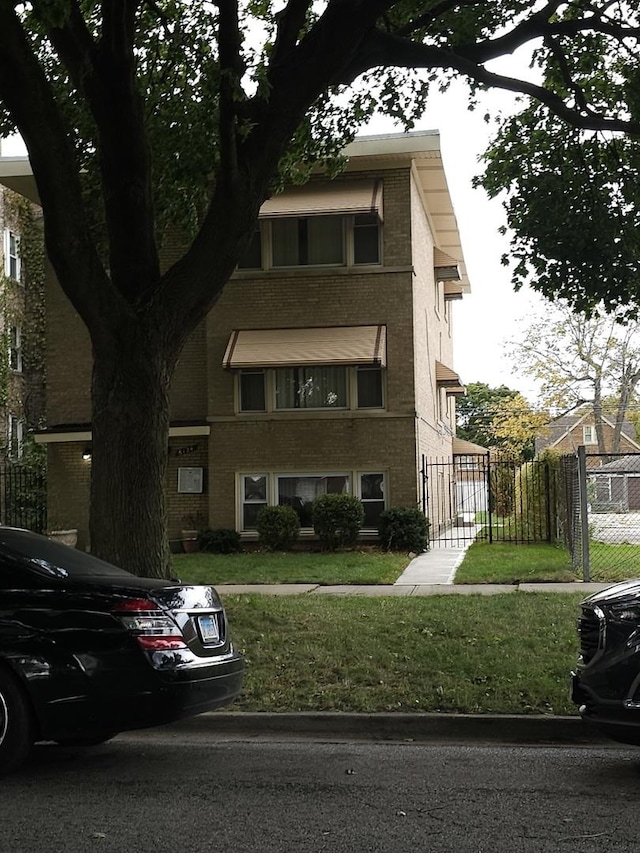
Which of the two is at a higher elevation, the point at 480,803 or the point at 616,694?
the point at 616,694

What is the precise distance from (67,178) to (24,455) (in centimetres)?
2214

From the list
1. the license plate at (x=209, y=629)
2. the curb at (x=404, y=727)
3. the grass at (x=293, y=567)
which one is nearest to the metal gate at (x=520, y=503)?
the grass at (x=293, y=567)

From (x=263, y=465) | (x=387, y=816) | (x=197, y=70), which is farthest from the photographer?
(x=263, y=465)

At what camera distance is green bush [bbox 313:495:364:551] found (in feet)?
68.2

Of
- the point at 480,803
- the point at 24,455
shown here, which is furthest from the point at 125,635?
the point at 24,455

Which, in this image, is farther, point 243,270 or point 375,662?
point 243,270

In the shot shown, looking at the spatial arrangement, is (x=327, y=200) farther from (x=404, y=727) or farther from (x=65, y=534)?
(x=404, y=727)

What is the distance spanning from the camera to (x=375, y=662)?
903cm

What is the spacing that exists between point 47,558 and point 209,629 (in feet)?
3.93

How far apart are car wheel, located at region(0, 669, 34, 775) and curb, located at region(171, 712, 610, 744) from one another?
1.84 meters

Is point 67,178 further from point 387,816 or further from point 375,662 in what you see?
point 387,816

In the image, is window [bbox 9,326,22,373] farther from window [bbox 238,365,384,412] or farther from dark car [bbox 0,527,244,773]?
dark car [bbox 0,527,244,773]

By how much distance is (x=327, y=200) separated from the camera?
2162 cm

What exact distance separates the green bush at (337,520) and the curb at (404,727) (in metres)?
12.9
